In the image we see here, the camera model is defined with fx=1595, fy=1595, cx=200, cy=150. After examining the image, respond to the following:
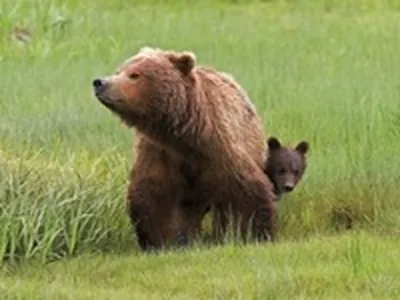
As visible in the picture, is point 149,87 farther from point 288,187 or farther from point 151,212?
point 288,187

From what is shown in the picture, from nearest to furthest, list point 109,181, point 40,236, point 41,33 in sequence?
point 40,236
point 109,181
point 41,33

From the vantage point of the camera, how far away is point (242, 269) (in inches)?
303

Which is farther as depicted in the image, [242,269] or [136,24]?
[136,24]

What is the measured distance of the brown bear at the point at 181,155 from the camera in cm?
830

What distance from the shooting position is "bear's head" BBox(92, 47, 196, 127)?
26.8ft

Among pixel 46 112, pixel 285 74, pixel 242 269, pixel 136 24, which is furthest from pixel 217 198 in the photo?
pixel 136 24

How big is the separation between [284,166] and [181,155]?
0.77 m

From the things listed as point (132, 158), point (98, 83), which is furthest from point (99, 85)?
point (132, 158)

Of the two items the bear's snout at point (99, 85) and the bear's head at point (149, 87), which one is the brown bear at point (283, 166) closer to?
the bear's head at point (149, 87)

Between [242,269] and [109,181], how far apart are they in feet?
4.84

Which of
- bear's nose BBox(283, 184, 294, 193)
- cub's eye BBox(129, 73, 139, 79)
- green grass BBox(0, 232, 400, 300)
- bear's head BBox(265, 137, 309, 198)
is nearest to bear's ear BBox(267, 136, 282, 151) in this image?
bear's head BBox(265, 137, 309, 198)

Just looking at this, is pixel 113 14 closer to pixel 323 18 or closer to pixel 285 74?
pixel 323 18

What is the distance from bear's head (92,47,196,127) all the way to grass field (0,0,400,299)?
0.62m

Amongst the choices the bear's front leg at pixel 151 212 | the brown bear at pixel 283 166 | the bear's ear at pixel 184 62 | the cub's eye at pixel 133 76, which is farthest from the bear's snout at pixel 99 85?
the brown bear at pixel 283 166
